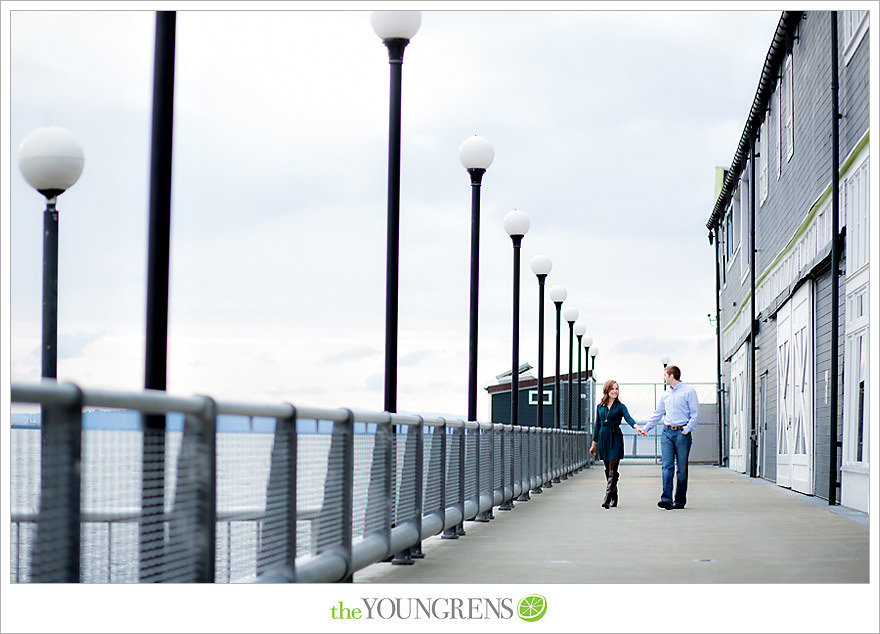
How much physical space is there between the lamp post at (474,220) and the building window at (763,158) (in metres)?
12.8

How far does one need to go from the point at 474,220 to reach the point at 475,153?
1.01 meters

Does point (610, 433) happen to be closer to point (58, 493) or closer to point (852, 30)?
point (852, 30)

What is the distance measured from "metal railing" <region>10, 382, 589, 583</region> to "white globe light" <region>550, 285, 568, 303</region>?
2224 centimetres

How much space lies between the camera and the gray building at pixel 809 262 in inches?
599

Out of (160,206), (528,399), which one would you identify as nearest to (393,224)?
(160,206)

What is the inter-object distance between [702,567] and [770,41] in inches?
689

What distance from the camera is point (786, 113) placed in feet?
77.4

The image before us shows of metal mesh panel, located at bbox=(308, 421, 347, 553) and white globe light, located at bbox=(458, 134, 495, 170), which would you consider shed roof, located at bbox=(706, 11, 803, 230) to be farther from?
metal mesh panel, located at bbox=(308, 421, 347, 553)

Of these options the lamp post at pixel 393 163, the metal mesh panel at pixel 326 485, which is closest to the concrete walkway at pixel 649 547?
the metal mesh panel at pixel 326 485

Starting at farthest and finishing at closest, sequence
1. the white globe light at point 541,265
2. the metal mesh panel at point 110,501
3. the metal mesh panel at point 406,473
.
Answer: the white globe light at point 541,265 → the metal mesh panel at point 406,473 → the metal mesh panel at point 110,501

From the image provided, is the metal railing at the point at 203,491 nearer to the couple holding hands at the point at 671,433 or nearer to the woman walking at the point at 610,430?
the couple holding hands at the point at 671,433

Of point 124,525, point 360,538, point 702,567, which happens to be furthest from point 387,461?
point 124,525

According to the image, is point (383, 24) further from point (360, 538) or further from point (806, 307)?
point (806, 307)

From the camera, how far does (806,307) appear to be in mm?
19344
